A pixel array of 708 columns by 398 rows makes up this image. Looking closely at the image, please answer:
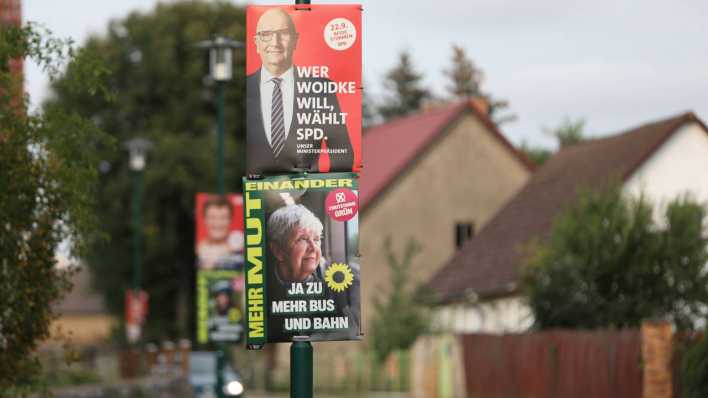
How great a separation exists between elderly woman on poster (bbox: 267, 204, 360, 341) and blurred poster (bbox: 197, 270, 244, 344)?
1538 cm

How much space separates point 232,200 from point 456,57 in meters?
72.7

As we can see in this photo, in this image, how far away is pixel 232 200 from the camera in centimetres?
2638

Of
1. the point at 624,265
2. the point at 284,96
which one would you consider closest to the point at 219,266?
the point at 624,265

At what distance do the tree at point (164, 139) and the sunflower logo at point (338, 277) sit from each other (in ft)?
162

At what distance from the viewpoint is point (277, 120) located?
10.9m

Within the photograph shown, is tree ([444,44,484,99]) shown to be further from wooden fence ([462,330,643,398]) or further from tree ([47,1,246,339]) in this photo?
wooden fence ([462,330,643,398])

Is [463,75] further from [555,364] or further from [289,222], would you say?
[289,222]

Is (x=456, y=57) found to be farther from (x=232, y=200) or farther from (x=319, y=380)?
(x=232, y=200)

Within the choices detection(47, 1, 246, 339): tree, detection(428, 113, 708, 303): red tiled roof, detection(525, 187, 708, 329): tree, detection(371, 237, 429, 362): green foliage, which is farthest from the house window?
detection(525, 187, 708, 329): tree

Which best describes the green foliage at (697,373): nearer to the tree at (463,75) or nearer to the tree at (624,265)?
the tree at (624,265)

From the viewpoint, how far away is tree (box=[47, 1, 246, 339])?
6047cm

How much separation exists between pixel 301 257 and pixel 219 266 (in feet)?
51.0

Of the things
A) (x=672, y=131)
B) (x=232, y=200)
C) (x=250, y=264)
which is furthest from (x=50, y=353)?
(x=250, y=264)

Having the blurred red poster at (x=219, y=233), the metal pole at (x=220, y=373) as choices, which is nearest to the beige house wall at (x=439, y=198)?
the metal pole at (x=220, y=373)
